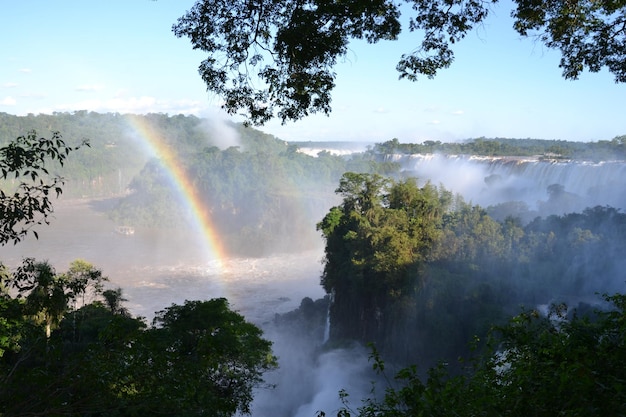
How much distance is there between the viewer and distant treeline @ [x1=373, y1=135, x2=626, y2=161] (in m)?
46.1

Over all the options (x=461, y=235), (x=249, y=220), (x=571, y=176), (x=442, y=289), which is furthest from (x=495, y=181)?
(x=249, y=220)

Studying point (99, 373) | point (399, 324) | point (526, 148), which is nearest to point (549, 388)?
point (99, 373)

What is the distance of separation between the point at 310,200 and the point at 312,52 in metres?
80.3

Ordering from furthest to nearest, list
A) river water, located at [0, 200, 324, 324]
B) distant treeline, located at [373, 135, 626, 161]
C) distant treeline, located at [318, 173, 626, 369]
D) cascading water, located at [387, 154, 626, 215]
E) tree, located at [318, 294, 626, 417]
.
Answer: distant treeline, located at [373, 135, 626, 161] < river water, located at [0, 200, 324, 324] < cascading water, located at [387, 154, 626, 215] < distant treeline, located at [318, 173, 626, 369] < tree, located at [318, 294, 626, 417]

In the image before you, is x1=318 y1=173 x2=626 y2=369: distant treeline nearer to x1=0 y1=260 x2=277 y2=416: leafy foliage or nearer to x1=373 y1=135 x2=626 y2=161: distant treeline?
x1=0 y1=260 x2=277 y2=416: leafy foliage

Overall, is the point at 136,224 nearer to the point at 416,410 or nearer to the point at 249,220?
the point at 249,220

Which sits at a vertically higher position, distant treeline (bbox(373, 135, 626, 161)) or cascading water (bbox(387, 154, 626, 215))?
distant treeline (bbox(373, 135, 626, 161))

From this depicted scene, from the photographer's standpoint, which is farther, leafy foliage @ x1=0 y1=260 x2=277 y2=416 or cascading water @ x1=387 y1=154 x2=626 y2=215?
cascading water @ x1=387 y1=154 x2=626 y2=215

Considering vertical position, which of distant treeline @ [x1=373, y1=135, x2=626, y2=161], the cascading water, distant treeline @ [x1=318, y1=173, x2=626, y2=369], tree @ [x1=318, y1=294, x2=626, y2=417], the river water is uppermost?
distant treeline @ [x1=373, y1=135, x2=626, y2=161]

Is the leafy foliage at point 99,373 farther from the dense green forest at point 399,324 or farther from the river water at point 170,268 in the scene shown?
the river water at point 170,268

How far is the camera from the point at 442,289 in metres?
21.1

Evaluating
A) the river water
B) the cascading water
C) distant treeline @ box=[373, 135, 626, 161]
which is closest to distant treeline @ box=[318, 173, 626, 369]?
the cascading water

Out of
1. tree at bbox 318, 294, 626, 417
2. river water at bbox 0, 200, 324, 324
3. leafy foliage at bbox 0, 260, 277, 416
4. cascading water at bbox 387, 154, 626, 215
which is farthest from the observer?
river water at bbox 0, 200, 324, 324

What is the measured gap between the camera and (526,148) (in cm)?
6938
